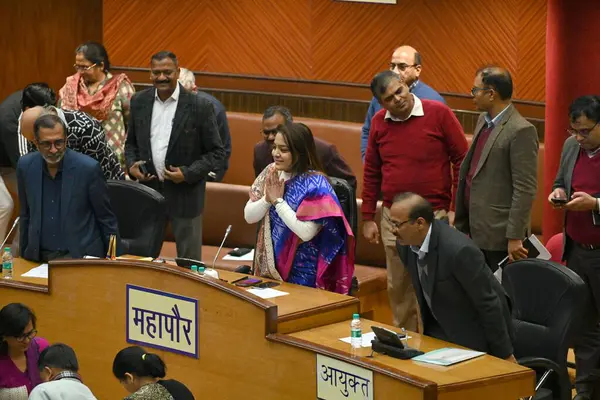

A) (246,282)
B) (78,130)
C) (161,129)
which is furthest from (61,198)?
(161,129)

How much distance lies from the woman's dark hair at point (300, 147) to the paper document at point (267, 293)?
0.54 m

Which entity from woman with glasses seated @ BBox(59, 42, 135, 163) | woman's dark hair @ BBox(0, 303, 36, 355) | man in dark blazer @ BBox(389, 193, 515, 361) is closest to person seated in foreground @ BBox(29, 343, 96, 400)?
woman's dark hair @ BBox(0, 303, 36, 355)

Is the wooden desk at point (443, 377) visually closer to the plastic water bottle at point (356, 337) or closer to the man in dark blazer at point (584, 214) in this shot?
the plastic water bottle at point (356, 337)

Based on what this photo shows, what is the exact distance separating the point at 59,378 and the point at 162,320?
851mm

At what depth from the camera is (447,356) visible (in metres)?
4.76

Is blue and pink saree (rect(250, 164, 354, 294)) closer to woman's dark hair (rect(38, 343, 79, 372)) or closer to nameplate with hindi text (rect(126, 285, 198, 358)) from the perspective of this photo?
nameplate with hindi text (rect(126, 285, 198, 358))

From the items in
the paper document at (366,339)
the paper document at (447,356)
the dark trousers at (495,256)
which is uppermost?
the dark trousers at (495,256)

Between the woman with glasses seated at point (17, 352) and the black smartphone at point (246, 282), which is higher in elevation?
the black smartphone at point (246, 282)

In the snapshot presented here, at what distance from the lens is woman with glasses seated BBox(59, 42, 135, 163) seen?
24.1ft

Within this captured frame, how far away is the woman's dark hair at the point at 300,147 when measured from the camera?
18.2 feet

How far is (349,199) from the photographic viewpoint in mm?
5941

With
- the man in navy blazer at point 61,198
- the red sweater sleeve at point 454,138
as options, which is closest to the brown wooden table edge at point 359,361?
the man in navy blazer at point 61,198

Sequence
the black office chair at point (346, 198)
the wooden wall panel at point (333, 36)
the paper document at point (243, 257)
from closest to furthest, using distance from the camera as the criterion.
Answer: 1. the black office chair at point (346, 198)
2. the paper document at point (243, 257)
3. the wooden wall panel at point (333, 36)

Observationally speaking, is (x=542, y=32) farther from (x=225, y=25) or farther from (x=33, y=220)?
(x=33, y=220)
